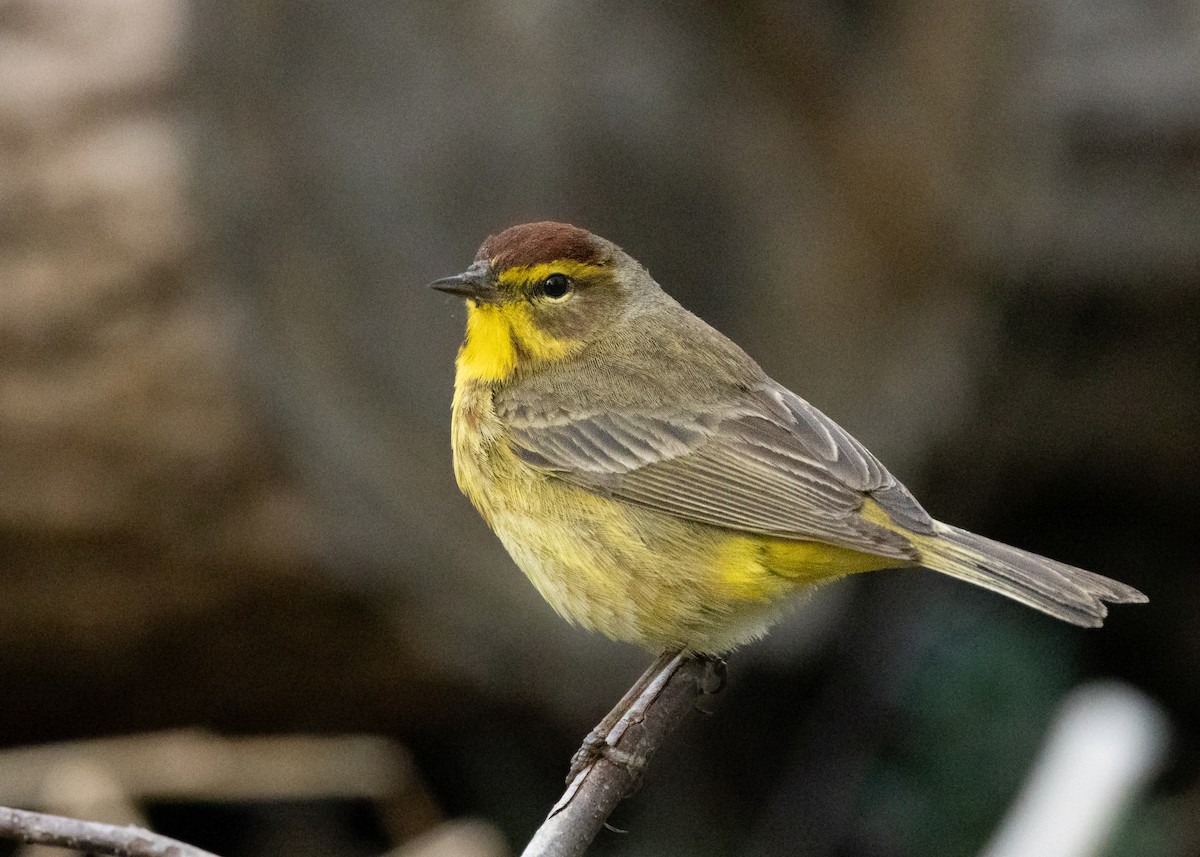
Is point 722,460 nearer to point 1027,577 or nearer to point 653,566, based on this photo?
point 653,566

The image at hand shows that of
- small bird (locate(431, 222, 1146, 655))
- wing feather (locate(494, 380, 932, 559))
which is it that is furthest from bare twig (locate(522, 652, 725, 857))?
wing feather (locate(494, 380, 932, 559))

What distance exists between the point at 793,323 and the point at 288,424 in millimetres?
2269

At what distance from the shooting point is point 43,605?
18.8ft

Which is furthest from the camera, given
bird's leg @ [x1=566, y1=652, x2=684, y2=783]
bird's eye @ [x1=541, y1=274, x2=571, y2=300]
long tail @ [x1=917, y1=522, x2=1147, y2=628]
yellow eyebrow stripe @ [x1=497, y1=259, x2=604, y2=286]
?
bird's eye @ [x1=541, y1=274, x2=571, y2=300]

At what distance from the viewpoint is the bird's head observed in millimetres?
4285

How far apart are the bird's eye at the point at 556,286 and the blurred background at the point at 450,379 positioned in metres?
1.34

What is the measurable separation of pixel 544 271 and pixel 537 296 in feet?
0.31

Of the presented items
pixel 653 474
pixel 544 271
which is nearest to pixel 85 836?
pixel 653 474

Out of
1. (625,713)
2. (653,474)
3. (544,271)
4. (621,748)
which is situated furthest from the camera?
(544,271)

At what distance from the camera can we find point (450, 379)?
18.9 ft

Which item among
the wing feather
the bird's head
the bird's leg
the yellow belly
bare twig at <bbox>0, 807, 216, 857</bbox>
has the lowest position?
the bird's leg

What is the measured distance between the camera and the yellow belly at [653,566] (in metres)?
3.91

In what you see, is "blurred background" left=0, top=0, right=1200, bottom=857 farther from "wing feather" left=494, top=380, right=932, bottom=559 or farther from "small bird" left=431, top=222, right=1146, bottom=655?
"wing feather" left=494, top=380, right=932, bottom=559

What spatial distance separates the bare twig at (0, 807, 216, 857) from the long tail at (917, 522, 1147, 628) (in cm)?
224
